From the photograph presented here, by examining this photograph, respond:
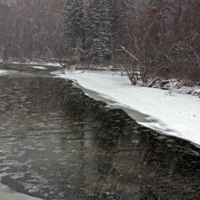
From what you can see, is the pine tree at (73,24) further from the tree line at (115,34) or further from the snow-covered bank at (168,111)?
the snow-covered bank at (168,111)

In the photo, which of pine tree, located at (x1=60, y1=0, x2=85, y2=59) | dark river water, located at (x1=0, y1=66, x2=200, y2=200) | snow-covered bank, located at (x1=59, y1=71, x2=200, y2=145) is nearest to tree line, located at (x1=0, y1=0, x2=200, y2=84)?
pine tree, located at (x1=60, y1=0, x2=85, y2=59)

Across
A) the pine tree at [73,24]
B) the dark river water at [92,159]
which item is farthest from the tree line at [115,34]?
the dark river water at [92,159]

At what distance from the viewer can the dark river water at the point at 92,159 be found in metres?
4.85

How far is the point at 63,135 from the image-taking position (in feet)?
26.6

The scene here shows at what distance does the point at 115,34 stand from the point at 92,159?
138ft

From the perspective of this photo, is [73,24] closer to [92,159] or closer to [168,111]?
[168,111]

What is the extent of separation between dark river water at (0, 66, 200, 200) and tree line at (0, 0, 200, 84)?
12.4 m

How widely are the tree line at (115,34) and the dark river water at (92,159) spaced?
A: 1245cm

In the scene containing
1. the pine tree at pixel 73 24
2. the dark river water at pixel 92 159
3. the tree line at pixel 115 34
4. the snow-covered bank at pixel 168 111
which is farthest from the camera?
the pine tree at pixel 73 24

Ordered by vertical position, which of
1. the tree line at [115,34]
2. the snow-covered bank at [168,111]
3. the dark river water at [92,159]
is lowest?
the dark river water at [92,159]

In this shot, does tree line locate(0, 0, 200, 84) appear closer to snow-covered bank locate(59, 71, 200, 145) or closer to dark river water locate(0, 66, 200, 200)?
snow-covered bank locate(59, 71, 200, 145)

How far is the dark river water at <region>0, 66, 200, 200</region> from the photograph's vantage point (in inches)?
191

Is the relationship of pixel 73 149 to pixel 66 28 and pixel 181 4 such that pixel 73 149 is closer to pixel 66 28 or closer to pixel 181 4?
pixel 181 4

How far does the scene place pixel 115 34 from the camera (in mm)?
46156
